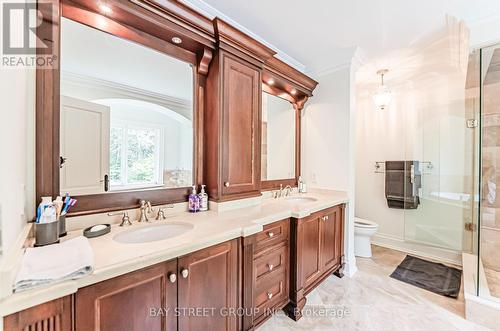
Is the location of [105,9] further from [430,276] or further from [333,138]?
[430,276]

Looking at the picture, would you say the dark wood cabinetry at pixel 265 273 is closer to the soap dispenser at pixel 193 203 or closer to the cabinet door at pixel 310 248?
the cabinet door at pixel 310 248

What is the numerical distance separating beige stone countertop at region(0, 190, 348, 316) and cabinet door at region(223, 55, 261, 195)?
10.3 inches

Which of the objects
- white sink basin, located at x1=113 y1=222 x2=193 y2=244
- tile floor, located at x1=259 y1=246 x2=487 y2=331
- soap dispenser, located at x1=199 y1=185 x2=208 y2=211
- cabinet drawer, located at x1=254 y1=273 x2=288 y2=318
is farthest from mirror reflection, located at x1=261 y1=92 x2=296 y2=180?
tile floor, located at x1=259 y1=246 x2=487 y2=331

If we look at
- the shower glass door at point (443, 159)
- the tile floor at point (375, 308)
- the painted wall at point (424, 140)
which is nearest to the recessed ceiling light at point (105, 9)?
the tile floor at point (375, 308)

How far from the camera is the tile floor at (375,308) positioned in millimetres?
1610

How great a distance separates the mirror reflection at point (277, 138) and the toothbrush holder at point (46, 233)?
69.0 inches

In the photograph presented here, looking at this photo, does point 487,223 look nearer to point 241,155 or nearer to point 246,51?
point 241,155

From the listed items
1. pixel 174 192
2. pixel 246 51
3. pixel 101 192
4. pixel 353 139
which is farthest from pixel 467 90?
pixel 101 192

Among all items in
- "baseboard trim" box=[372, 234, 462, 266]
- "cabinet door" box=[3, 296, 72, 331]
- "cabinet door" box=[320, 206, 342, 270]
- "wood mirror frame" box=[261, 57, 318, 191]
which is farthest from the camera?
"baseboard trim" box=[372, 234, 462, 266]

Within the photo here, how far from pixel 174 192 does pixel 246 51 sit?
1.30 meters

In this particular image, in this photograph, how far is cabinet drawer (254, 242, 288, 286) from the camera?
147 cm

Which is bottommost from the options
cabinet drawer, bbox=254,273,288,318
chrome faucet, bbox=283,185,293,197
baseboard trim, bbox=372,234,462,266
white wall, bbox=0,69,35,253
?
baseboard trim, bbox=372,234,462,266

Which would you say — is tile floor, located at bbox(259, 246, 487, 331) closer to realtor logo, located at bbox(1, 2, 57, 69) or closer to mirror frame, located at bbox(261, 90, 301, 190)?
mirror frame, located at bbox(261, 90, 301, 190)

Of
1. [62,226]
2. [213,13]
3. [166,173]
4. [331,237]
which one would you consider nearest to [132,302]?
[62,226]
